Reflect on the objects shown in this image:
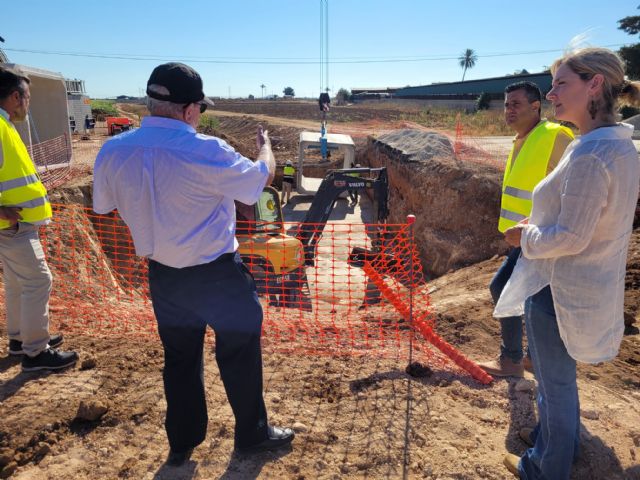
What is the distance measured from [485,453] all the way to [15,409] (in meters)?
2.81

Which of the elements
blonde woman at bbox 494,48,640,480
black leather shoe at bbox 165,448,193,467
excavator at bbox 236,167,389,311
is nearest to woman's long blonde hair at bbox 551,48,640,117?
blonde woman at bbox 494,48,640,480

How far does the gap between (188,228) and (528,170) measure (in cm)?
218

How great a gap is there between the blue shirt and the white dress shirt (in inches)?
48.8

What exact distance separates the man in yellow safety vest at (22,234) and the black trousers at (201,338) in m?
1.42

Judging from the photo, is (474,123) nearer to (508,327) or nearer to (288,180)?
(288,180)

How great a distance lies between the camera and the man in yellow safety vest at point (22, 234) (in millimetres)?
3057

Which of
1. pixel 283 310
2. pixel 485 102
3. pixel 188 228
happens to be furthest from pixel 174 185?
pixel 485 102

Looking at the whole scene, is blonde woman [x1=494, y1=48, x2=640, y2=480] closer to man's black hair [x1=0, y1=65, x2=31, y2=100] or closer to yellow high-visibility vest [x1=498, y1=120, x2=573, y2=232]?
yellow high-visibility vest [x1=498, y1=120, x2=573, y2=232]

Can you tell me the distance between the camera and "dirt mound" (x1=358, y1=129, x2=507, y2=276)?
27.9 ft

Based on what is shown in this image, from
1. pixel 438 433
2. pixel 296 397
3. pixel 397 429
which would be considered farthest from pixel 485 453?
pixel 296 397

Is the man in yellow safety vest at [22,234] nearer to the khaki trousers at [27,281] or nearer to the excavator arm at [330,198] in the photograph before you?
the khaki trousers at [27,281]

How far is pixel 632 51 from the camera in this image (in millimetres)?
27719

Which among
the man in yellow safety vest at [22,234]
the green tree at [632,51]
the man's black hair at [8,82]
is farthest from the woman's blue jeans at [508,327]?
the green tree at [632,51]

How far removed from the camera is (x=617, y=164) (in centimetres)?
180
